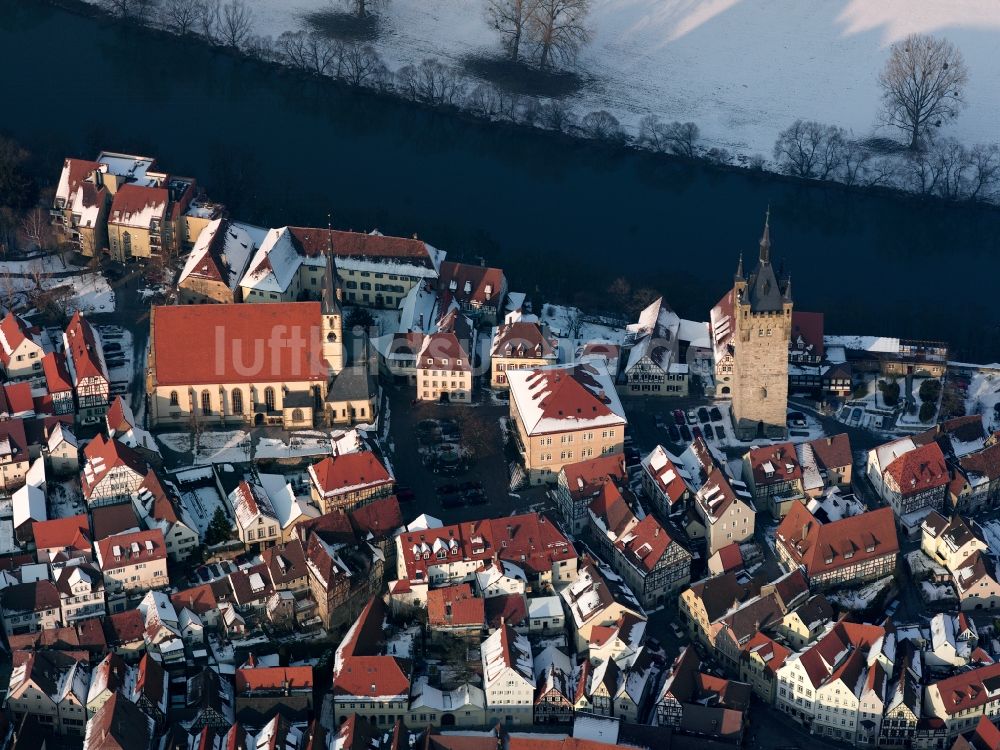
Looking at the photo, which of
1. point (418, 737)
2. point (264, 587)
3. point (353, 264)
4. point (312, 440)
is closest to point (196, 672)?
point (264, 587)

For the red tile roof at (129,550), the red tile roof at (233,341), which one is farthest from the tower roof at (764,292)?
the red tile roof at (129,550)

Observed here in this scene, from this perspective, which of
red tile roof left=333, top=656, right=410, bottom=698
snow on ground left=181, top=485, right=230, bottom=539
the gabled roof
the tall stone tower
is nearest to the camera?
red tile roof left=333, top=656, right=410, bottom=698

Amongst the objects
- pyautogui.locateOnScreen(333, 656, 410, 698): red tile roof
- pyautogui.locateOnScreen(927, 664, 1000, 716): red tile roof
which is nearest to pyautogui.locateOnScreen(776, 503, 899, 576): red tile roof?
pyautogui.locateOnScreen(927, 664, 1000, 716): red tile roof

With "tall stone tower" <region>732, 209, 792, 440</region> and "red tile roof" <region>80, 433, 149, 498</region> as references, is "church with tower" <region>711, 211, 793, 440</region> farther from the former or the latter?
"red tile roof" <region>80, 433, 149, 498</region>

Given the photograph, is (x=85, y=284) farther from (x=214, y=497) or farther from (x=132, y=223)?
(x=214, y=497)

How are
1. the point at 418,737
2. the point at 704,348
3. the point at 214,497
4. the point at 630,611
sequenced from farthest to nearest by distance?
Result: the point at 704,348, the point at 214,497, the point at 630,611, the point at 418,737
